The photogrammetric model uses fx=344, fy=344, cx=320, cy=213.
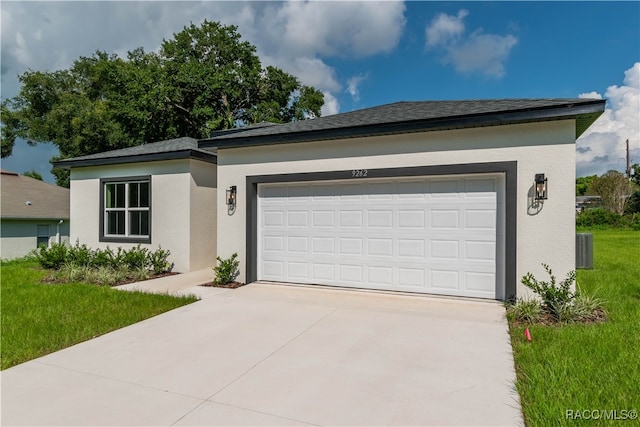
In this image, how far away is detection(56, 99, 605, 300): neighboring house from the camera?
5676 millimetres

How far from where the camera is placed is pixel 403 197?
6.70 meters

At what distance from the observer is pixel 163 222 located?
9.52 m

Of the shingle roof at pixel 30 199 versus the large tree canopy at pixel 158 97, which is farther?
the large tree canopy at pixel 158 97

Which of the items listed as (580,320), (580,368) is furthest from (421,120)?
(580,368)

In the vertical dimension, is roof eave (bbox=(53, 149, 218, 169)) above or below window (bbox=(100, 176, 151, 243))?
above

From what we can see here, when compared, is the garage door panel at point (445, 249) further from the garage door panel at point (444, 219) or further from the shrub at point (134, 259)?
the shrub at point (134, 259)

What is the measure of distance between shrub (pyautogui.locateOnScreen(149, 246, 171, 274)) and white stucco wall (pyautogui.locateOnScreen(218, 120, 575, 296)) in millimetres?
4149

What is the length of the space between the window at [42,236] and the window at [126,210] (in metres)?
6.98

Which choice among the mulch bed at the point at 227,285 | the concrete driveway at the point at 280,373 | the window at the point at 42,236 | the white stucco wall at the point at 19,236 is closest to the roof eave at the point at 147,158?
the mulch bed at the point at 227,285

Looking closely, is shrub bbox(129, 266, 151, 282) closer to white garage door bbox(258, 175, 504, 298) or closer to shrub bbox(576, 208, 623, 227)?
white garage door bbox(258, 175, 504, 298)

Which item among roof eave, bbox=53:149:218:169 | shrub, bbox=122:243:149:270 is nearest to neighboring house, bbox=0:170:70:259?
roof eave, bbox=53:149:218:169

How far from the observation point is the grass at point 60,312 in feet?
13.7

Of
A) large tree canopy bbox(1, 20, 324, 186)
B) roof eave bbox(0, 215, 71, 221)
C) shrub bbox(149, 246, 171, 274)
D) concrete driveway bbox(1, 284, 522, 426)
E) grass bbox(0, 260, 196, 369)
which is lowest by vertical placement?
grass bbox(0, 260, 196, 369)

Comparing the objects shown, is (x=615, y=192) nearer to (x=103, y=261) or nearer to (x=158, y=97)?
(x=158, y=97)
